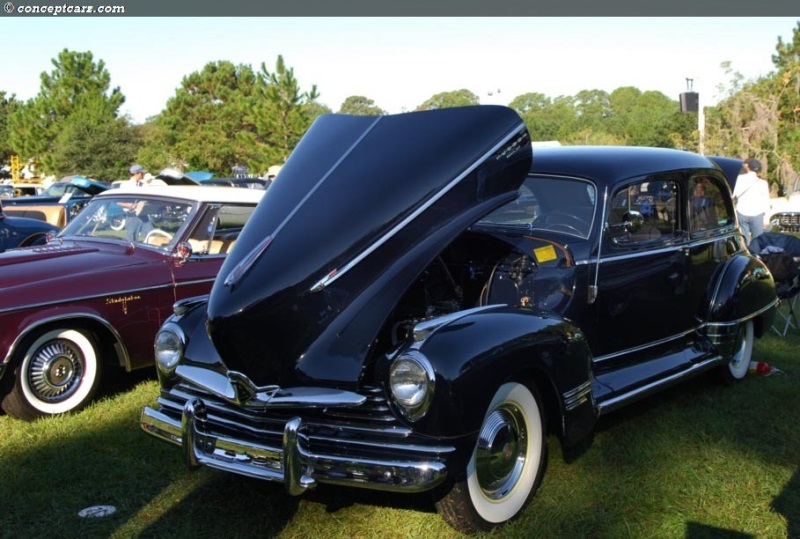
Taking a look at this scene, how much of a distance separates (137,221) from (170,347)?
254cm

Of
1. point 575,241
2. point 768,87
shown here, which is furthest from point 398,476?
point 768,87

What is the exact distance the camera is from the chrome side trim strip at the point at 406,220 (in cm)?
338

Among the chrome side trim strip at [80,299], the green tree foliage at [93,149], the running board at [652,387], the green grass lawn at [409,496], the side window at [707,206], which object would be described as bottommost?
the green grass lawn at [409,496]

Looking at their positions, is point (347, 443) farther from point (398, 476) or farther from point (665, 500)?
point (665, 500)

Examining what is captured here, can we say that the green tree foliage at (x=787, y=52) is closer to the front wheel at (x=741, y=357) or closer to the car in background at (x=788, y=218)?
the car in background at (x=788, y=218)

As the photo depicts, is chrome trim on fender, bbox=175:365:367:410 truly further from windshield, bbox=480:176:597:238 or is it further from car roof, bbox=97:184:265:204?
car roof, bbox=97:184:265:204

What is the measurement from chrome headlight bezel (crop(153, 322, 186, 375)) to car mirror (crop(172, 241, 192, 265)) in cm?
191

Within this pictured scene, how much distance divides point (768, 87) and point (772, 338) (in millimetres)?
25780

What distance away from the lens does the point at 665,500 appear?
146 inches

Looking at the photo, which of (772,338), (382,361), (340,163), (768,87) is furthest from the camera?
(768,87)

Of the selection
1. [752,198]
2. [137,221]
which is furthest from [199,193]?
[752,198]

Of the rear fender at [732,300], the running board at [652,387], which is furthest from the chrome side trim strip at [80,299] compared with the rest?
the rear fender at [732,300]

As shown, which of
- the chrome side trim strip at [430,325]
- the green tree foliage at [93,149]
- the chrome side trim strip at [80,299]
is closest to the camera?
the chrome side trim strip at [430,325]

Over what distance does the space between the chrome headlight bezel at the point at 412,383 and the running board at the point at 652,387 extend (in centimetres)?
138
